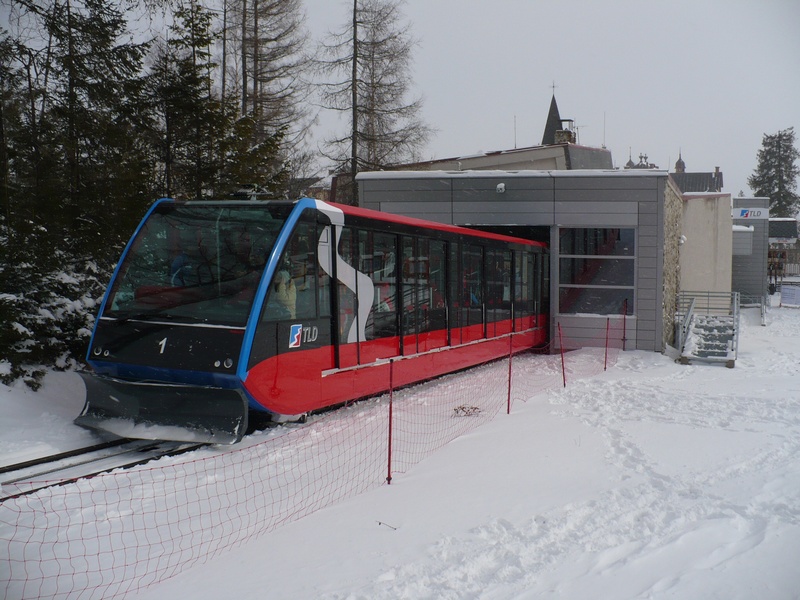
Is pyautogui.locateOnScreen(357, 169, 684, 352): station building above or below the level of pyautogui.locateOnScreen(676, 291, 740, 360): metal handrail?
above

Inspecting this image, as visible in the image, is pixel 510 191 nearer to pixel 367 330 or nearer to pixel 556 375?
pixel 556 375

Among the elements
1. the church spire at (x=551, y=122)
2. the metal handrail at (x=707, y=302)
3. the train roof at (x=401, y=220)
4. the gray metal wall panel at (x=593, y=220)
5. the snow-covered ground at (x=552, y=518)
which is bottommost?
the snow-covered ground at (x=552, y=518)

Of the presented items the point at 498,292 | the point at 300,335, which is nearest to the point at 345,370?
the point at 300,335

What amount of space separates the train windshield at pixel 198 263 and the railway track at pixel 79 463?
1401 mm

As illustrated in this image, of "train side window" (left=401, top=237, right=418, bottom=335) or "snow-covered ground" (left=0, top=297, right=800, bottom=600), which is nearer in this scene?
"snow-covered ground" (left=0, top=297, right=800, bottom=600)

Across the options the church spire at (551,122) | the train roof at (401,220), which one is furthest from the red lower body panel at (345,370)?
the church spire at (551,122)

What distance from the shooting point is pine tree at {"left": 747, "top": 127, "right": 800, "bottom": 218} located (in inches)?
2288

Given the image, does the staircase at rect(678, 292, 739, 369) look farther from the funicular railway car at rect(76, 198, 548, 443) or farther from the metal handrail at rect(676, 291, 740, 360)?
the funicular railway car at rect(76, 198, 548, 443)

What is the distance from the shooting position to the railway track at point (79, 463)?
6.00 metres

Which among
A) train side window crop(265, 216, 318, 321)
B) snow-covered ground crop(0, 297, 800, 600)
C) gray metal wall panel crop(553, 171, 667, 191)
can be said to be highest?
gray metal wall panel crop(553, 171, 667, 191)

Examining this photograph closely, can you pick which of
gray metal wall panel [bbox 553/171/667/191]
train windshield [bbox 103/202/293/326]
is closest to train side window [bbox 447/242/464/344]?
train windshield [bbox 103/202/293/326]

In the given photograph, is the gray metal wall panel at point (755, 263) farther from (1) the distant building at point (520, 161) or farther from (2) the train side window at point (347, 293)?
(2) the train side window at point (347, 293)

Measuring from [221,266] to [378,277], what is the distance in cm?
247

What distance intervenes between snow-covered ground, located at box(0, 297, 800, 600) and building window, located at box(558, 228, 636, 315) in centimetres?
746
